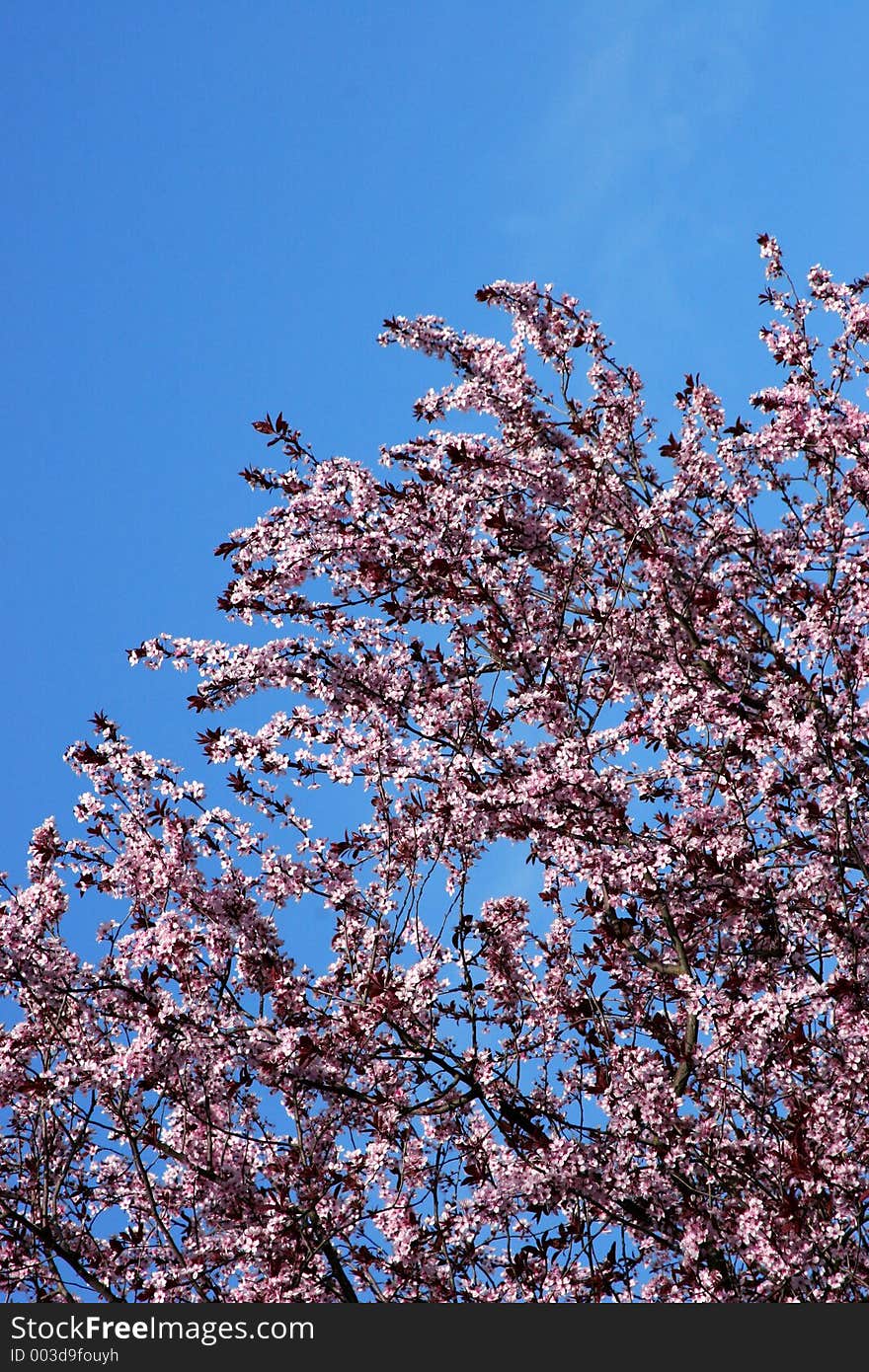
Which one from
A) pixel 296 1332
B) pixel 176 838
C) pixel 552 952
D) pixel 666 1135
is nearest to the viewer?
pixel 296 1332

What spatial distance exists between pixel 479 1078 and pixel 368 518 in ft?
13.2

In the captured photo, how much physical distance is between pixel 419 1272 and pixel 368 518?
513 centimetres

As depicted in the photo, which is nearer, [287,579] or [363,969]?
[363,969]

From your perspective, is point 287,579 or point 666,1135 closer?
point 666,1135

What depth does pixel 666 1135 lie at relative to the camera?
8266 millimetres

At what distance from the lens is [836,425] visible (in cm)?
980

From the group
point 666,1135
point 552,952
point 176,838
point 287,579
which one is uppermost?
point 287,579

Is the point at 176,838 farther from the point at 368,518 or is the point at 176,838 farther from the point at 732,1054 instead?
the point at 732,1054

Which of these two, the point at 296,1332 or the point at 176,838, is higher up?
the point at 176,838

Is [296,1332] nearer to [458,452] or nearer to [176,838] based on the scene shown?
[176,838]

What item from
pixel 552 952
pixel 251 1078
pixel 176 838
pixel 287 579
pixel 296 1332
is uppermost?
pixel 287 579

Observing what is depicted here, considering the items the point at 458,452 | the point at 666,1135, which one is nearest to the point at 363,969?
the point at 666,1135

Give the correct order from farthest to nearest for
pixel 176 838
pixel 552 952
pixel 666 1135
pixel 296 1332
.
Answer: pixel 552 952 → pixel 176 838 → pixel 666 1135 → pixel 296 1332

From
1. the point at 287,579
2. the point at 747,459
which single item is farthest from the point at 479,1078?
the point at 747,459
